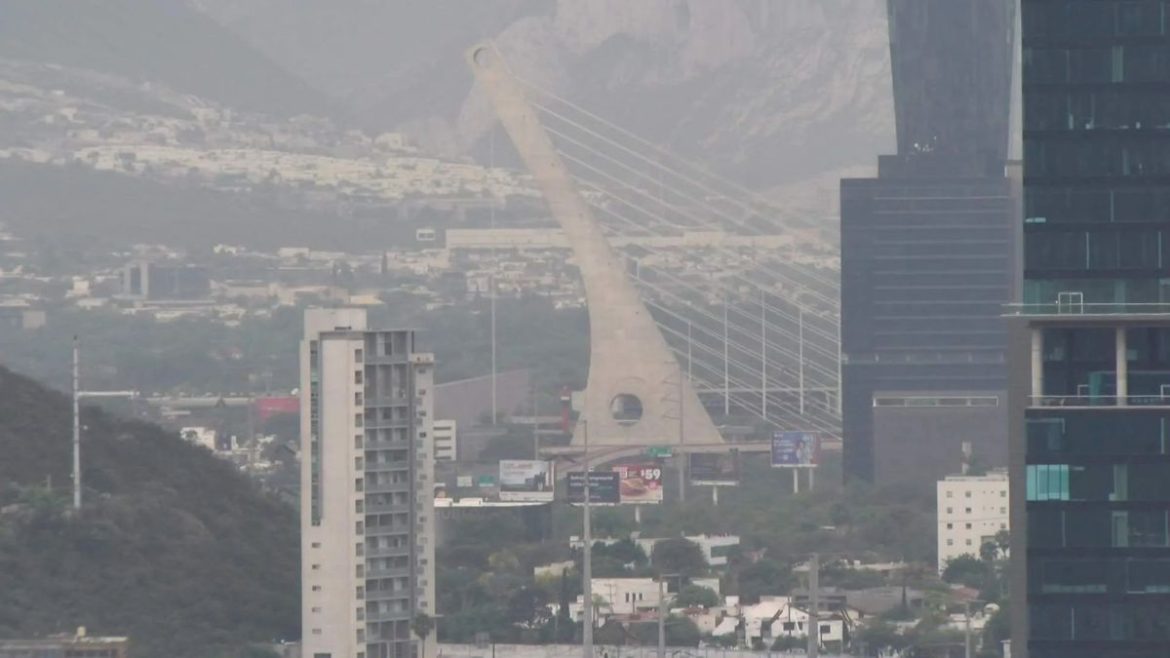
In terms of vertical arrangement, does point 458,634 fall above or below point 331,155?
below

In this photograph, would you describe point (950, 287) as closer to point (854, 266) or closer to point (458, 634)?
point (854, 266)

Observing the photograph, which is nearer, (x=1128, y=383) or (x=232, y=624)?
(x=1128, y=383)

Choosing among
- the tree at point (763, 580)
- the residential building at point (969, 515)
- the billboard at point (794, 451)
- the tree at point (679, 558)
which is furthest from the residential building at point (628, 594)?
the billboard at point (794, 451)

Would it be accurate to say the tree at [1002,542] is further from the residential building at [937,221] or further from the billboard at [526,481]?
the residential building at [937,221]

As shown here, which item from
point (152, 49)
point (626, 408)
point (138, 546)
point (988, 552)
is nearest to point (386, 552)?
point (138, 546)

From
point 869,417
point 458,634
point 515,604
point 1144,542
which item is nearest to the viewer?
point 1144,542

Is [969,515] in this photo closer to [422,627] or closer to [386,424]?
[386,424]

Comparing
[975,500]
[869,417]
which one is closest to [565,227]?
[869,417]
